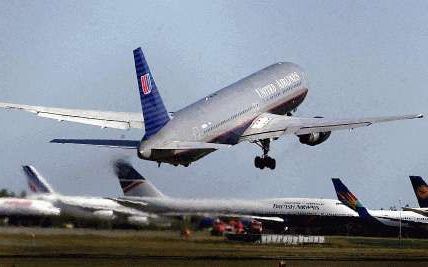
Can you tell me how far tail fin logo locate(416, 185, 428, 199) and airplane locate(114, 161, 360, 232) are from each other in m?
8.82

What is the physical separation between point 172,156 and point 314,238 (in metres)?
32.3

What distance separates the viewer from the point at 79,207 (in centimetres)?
7175

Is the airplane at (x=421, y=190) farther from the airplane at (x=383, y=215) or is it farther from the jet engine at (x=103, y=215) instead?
the jet engine at (x=103, y=215)

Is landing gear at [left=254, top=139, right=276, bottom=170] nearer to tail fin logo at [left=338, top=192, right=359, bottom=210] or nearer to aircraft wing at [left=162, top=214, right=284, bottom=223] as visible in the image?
aircraft wing at [left=162, top=214, right=284, bottom=223]

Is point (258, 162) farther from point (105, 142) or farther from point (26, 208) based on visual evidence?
point (26, 208)

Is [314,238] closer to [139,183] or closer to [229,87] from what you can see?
[139,183]

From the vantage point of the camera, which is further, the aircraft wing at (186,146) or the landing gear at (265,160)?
the landing gear at (265,160)

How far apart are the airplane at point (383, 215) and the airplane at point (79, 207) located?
49.1 meters

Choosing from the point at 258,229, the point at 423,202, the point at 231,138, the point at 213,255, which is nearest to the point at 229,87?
the point at 231,138

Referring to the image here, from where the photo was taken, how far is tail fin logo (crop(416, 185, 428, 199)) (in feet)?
381

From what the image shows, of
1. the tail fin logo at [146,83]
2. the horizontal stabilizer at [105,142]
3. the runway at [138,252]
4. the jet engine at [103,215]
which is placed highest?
the tail fin logo at [146,83]

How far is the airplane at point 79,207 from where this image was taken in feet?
230

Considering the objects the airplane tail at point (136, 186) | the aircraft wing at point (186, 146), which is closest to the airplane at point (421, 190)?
the airplane tail at point (136, 186)

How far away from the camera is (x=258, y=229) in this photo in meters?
103
